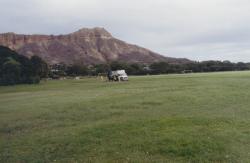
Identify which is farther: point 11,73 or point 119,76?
point 11,73

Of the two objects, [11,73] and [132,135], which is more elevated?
[11,73]

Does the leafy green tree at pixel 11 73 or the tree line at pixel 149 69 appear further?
the tree line at pixel 149 69

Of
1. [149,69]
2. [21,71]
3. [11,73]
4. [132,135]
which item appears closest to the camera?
[132,135]

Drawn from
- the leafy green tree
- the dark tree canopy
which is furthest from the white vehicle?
the leafy green tree

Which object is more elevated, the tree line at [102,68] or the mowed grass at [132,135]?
the tree line at [102,68]

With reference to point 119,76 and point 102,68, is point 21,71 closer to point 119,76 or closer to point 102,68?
point 119,76

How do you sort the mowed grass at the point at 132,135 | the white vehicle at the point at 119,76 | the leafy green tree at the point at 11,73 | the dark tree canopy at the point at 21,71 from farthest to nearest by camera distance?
the dark tree canopy at the point at 21,71 < the leafy green tree at the point at 11,73 < the white vehicle at the point at 119,76 < the mowed grass at the point at 132,135

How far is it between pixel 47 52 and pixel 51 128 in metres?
186

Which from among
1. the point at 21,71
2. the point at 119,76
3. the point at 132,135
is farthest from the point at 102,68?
→ the point at 132,135

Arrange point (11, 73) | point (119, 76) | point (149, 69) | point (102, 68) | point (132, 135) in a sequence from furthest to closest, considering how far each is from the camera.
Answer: point (149, 69) < point (102, 68) < point (11, 73) < point (119, 76) < point (132, 135)

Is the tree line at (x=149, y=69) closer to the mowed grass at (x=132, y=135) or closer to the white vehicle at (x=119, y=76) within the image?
the white vehicle at (x=119, y=76)

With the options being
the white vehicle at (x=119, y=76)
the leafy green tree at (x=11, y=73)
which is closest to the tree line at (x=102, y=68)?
the leafy green tree at (x=11, y=73)

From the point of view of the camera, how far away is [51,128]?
1541cm

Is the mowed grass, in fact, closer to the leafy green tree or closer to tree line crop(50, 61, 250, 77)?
the leafy green tree
